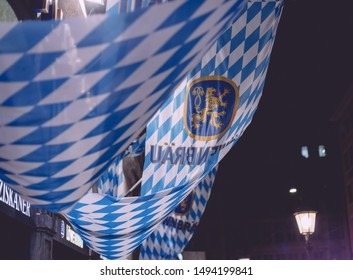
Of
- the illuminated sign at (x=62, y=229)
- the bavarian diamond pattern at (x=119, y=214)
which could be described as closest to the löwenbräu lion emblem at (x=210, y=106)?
the bavarian diamond pattern at (x=119, y=214)

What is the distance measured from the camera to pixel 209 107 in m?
4.61

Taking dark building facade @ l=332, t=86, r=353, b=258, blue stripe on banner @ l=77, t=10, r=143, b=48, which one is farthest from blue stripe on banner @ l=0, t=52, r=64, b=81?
dark building facade @ l=332, t=86, r=353, b=258

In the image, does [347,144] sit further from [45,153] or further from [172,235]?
[45,153]

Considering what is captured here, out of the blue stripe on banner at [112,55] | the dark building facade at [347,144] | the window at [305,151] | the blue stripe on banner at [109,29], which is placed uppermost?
the window at [305,151]

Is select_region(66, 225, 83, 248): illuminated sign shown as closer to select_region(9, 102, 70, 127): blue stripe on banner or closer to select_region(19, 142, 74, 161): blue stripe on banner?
select_region(19, 142, 74, 161): blue stripe on banner

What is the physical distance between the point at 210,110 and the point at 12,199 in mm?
4217

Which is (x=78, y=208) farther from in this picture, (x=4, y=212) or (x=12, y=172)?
(x=4, y=212)

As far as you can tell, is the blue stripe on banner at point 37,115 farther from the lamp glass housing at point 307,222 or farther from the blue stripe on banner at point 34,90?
the lamp glass housing at point 307,222

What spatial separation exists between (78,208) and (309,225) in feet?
26.3

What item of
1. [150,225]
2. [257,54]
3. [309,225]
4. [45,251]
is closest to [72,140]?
[150,225]

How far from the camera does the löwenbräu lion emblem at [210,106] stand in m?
4.59

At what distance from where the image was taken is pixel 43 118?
2.37 metres

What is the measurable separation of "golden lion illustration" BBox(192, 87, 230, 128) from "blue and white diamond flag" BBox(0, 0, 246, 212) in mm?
2009

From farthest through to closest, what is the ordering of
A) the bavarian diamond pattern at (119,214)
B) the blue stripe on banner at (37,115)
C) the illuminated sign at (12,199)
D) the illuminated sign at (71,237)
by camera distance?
the illuminated sign at (71,237) → the illuminated sign at (12,199) → the bavarian diamond pattern at (119,214) → the blue stripe on banner at (37,115)
